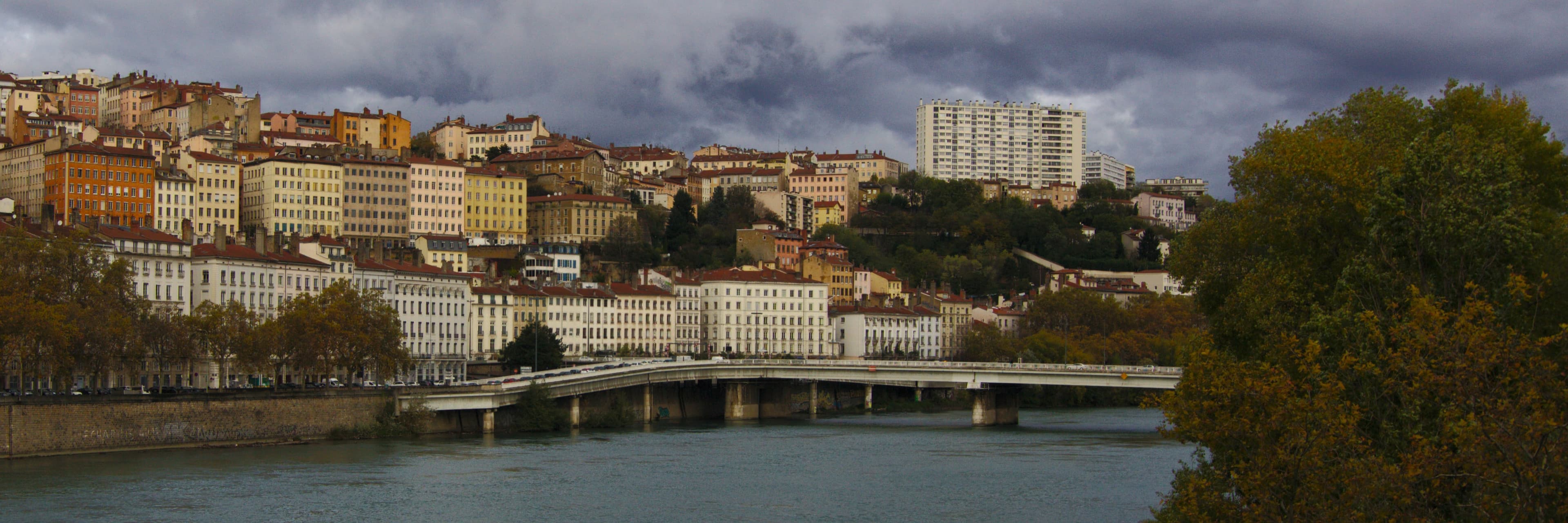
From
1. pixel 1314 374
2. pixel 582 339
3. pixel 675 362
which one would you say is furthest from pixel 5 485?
pixel 582 339

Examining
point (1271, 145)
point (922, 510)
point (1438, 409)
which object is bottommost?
point (922, 510)

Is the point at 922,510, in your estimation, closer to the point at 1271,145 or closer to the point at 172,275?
the point at 1271,145

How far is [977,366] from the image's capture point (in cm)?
7588

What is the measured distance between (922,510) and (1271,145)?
15.4 meters

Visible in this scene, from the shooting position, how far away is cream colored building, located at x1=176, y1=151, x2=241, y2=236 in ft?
359

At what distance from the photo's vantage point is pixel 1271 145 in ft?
99.0

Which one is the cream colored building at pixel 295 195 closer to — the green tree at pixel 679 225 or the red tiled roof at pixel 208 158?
the red tiled roof at pixel 208 158

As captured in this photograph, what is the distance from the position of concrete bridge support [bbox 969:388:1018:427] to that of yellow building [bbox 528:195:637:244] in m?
54.1

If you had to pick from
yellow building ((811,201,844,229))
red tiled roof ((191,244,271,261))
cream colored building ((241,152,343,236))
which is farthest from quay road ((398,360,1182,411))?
yellow building ((811,201,844,229))

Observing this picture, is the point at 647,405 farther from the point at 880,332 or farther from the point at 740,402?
the point at 880,332

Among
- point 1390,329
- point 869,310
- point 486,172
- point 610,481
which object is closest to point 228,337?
point 610,481

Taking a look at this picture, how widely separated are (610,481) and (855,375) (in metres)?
32.3

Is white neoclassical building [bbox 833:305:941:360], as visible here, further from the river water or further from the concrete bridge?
the river water

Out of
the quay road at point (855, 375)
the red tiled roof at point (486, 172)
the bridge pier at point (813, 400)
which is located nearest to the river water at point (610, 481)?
the quay road at point (855, 375)
